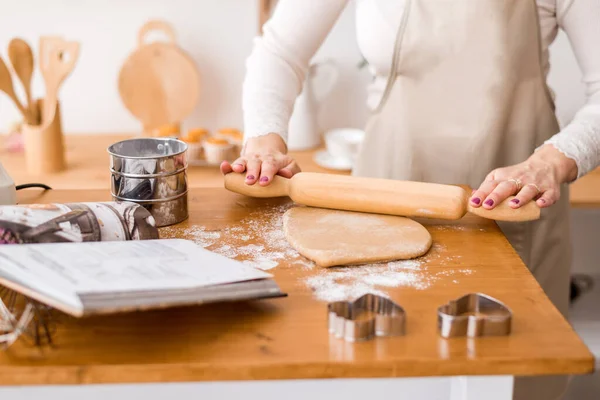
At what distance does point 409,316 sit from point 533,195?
0.39m

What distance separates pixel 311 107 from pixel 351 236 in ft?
4.29

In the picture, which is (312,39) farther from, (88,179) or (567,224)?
(88,179)

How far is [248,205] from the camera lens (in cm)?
117

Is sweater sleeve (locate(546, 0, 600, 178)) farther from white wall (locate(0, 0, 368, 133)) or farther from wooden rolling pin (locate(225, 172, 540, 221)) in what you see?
white wall (locate(0, 0, 368, 133))

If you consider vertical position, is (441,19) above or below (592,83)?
above

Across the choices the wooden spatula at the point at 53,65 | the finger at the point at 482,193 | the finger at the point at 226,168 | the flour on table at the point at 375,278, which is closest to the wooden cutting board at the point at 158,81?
the wooden spatula at the point at 53,65

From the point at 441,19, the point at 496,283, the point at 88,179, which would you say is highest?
the point at 441,19

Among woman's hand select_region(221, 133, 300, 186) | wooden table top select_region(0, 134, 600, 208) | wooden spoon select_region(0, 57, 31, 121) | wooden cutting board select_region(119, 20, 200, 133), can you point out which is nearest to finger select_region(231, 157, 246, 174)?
woman's hand select_region(221, 133, 300, 186)

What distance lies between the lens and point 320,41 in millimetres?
1477

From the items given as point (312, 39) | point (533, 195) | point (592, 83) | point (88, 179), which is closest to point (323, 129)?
point (88, 179)

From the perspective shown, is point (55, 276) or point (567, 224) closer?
point (55, 276)

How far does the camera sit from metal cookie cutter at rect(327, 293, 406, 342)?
2.40ft

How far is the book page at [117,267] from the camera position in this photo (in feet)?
2.38

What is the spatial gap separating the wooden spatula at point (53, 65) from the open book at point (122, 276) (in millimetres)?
1240
